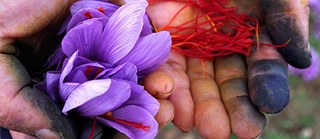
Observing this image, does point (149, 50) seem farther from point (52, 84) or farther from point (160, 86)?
point (52, 84)

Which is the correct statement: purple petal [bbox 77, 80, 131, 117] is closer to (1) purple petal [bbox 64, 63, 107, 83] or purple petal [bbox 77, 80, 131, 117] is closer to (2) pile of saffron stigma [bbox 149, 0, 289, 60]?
(1) purple petal [bbox 64, 63, 107, 83]

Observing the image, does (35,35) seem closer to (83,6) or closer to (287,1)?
(83,6)

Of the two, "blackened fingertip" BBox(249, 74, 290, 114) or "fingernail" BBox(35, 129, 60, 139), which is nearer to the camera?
"fingernail" BBox(35, 129, 60, 139)

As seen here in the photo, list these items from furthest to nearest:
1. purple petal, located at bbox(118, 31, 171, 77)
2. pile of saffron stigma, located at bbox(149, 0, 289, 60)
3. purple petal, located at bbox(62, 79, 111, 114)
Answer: pile of saffron stigma, located at bbox(149, 0, 289, 60)
purple petal, located at bbox(118, 31, 171, 77)
purple petal, located at bbox(62, 79, 111, 114)

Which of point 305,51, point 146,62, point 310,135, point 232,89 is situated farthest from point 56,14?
point 310,135

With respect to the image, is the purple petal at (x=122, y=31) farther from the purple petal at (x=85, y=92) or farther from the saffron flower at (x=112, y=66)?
the purple petal at (x=85, y=92)

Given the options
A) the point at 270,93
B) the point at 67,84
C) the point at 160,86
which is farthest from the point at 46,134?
the point at 270,93

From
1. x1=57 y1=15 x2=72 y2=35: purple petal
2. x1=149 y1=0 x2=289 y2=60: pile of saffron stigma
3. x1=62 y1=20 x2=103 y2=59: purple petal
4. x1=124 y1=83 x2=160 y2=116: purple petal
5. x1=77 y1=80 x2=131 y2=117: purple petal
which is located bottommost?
x1=149 y1=0 x2=289 y2=60: pile of saffron stigma

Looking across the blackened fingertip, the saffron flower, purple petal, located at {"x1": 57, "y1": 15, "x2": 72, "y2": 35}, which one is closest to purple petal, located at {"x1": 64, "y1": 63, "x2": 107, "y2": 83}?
the saffron flower
